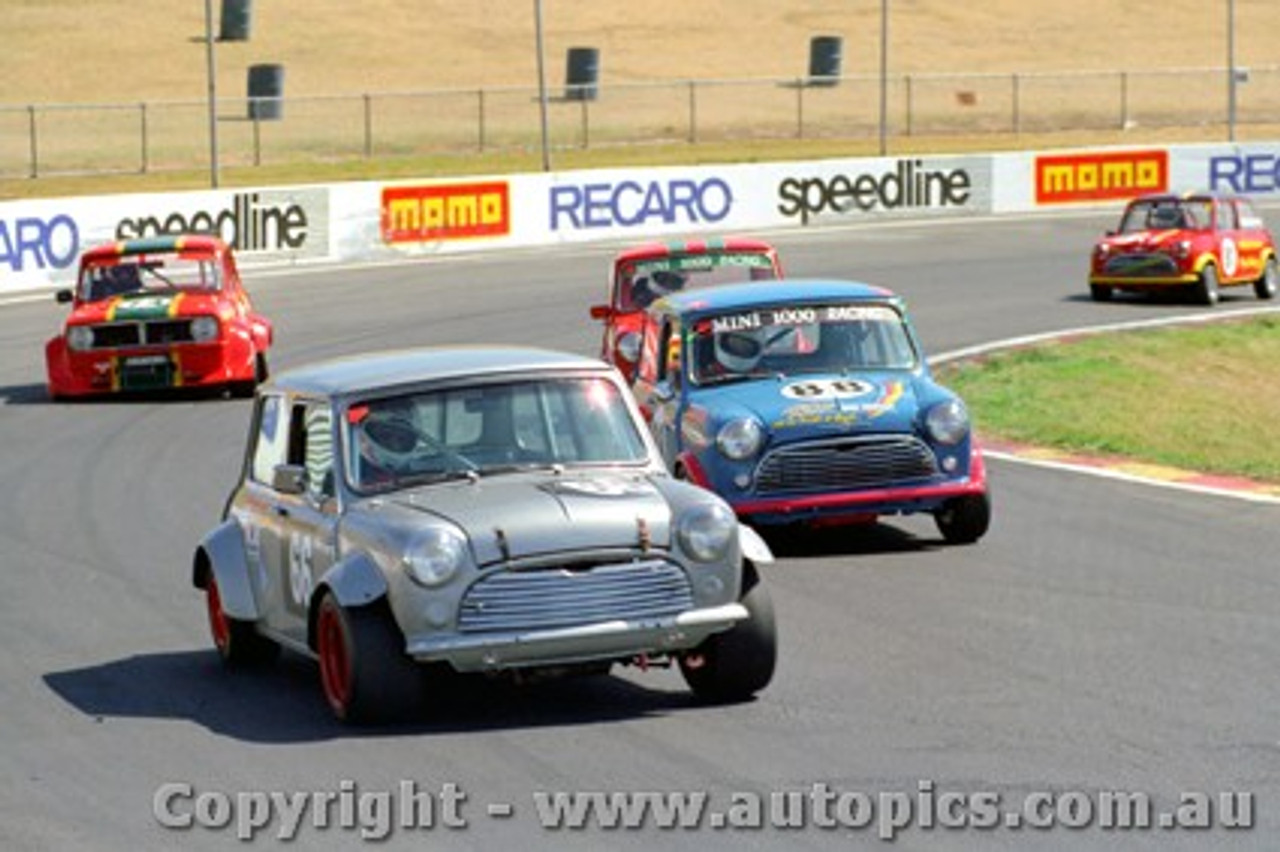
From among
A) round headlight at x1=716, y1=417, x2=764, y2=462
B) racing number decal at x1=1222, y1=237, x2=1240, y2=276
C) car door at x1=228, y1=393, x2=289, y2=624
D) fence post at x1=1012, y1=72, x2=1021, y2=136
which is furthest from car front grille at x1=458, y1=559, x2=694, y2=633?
fence post at x1=1012, y1=72, x2=1021, y2=136

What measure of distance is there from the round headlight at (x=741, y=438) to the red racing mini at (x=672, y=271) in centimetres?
637

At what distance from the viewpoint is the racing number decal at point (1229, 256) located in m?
35.8

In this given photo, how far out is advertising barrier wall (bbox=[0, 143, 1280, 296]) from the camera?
4044 cm

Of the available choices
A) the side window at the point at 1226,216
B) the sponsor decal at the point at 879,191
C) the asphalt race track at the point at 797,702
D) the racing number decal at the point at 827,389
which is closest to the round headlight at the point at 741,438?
the racing number decal at the point at 827,389

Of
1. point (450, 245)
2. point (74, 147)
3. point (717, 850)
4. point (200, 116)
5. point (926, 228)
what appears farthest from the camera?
point (200, 116)

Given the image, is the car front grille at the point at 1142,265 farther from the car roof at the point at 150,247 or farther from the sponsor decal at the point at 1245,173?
the sponsor decal at the point at 1245,173

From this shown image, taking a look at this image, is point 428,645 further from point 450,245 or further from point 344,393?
point 450,245

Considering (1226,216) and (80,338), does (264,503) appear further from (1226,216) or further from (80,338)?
(1226,216)

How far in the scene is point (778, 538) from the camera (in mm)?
17094

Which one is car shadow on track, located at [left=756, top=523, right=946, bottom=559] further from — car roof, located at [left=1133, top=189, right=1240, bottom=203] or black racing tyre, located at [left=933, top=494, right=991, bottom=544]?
car roof, located at [left=1133, top=189, right=1240, bottom=203]

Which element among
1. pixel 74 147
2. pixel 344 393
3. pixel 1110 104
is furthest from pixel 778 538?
pixel 1110 104

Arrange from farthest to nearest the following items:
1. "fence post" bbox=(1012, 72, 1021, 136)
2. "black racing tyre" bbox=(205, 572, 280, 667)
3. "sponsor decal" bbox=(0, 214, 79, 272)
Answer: "fence post" bbox=(1012, 72, 1021, 136)
"sponsor decal" bbox=(0, 214, 79, 272)
"black racing tyre" bbox=(205, 572, 280, 667)

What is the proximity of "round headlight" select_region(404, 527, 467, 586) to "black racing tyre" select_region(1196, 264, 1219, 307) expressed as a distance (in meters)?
25.4

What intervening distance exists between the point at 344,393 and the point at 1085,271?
28616 millimetres
